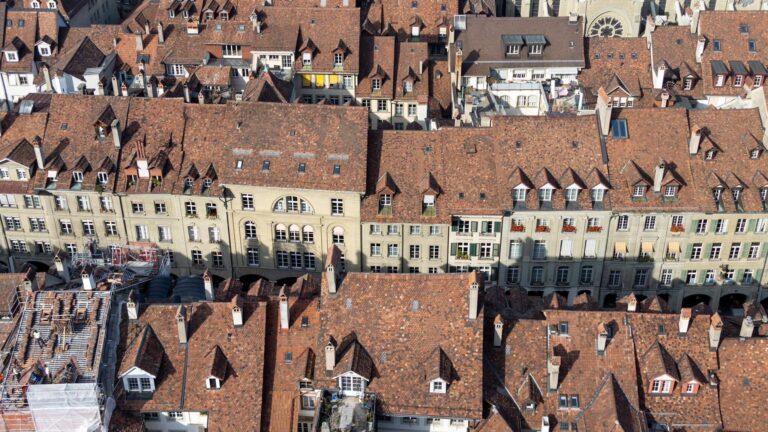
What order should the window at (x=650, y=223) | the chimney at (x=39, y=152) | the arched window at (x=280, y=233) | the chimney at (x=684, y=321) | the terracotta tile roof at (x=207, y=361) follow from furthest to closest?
the chimney at (x=39, y=152), the arched window at (x=280, y=233), the window at (x=650, y=223), the terracotta tile roof at (x=207, y=361), the chimney at (x=684, y=321)

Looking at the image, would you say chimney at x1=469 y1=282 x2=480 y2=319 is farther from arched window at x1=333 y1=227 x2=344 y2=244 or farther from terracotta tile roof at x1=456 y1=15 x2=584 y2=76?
terracotta tile roof at x1=456 y1=15 x2=584 y2=76

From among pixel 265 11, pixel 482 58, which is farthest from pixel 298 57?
pixel 482 58

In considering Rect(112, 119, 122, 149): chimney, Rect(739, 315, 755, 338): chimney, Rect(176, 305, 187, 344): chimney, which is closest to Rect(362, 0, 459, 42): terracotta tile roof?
Rect(112, 119, 122, 149): chimney

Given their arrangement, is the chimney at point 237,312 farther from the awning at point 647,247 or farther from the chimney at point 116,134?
the awning at point 647,247

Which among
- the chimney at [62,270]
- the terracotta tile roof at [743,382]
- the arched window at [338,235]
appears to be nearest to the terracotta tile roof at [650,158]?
the terracotta tile roof at [743,382]

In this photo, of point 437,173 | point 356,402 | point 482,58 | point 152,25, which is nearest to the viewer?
point 356,402

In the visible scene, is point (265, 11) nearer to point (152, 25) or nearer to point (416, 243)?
point (152, 25)
